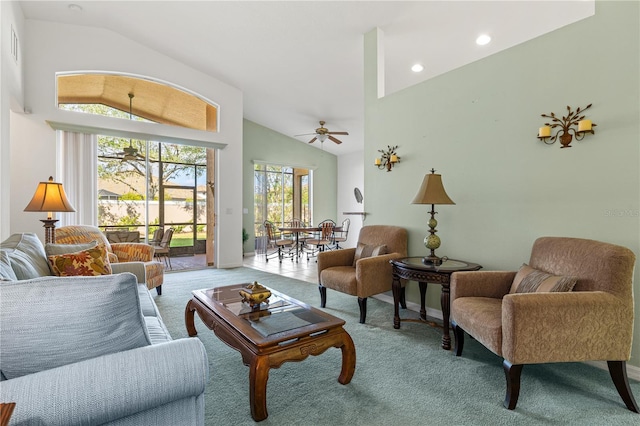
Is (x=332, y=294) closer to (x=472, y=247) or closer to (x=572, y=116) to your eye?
(x=472, y=247)

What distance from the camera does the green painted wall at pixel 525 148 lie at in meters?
2.22

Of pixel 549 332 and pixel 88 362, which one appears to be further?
pixel 549 332

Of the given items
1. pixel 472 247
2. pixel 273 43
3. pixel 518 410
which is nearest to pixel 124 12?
pixel 273 43

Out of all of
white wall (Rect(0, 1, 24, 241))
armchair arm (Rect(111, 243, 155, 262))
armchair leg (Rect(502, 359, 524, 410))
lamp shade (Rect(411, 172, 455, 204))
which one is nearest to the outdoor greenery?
white wall (Rect(0, 1, 24, 241))

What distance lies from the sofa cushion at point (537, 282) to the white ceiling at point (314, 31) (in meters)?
3.05

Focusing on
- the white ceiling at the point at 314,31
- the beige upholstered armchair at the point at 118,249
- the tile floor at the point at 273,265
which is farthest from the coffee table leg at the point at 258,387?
the white ceiling at the point at 314,31

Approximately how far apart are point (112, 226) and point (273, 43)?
4357 millimetres

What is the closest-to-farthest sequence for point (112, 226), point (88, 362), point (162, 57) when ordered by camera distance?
point (88, 362) → point (162, 57) → point (112, 226)

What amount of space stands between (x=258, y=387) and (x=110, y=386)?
87 centimetres

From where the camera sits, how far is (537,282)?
2.17 meters

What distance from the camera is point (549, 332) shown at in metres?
1.84

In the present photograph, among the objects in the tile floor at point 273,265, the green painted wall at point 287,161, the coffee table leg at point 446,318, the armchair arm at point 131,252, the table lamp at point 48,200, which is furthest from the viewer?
the green painted wall at point 287,161

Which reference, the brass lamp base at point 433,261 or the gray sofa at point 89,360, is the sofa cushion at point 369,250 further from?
the gray sofa at point 89,360

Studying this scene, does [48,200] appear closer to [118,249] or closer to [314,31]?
[118,249]
